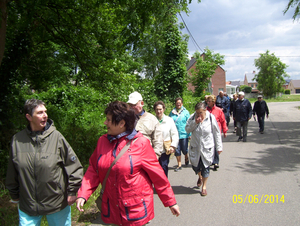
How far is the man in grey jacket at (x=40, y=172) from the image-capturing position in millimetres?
2723

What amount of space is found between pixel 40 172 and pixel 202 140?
3.47 m

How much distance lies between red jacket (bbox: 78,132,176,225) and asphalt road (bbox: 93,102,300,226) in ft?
6.14

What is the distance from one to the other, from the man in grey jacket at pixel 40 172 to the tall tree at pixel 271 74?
77.5 m

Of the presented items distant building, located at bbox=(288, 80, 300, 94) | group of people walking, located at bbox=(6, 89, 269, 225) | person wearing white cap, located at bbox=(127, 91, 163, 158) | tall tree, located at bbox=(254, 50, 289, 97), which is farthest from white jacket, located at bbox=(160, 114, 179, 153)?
distant building, located at bbox=(288, 80, 300, 94)

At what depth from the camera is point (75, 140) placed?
6945mm

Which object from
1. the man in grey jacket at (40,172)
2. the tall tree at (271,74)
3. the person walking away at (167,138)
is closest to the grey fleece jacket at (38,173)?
→ the man in grey jacket at (40,172)

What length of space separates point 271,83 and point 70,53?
Result: 7404cm

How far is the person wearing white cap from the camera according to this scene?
13.4ft

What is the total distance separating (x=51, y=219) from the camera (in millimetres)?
2877

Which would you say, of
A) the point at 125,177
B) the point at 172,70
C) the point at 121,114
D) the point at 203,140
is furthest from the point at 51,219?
the point at 172,70

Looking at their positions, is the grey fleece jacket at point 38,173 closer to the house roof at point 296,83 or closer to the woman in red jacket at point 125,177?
the woman in red jacket at point 125,177

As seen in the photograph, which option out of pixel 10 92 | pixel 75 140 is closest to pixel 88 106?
pixel 75 140

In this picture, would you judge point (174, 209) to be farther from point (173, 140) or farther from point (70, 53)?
point (70, 53)

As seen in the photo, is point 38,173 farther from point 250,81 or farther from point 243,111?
point 250,81
